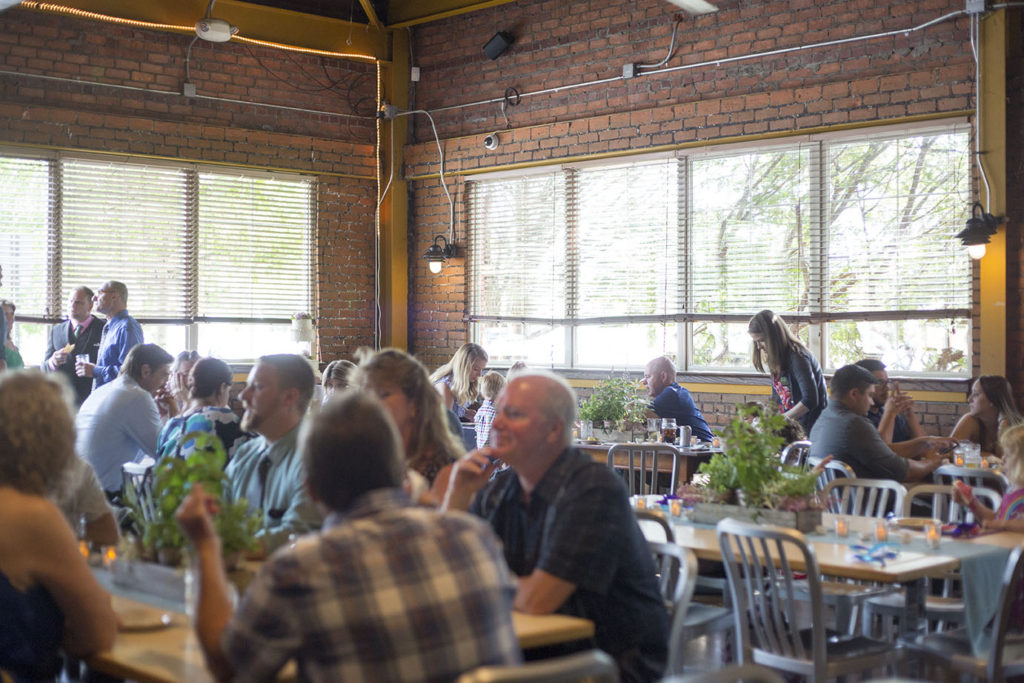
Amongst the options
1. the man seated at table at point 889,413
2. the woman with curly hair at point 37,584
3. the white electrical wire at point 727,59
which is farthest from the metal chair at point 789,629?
the white electrical wire at point 727,59

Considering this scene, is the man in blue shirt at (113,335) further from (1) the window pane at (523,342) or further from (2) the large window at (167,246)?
(1) the window pane at (523,342)

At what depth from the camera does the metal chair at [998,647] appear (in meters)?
3.39

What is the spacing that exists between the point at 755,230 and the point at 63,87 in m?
5.62

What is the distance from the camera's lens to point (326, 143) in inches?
404

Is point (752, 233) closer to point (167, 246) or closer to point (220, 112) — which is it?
point (220, 112)

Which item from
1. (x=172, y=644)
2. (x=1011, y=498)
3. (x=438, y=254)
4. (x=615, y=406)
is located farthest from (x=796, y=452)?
(x=172, y=644)

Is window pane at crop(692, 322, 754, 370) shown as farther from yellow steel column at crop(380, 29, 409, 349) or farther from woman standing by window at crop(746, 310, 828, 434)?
yellow steel column at crop(380, 29, 409, 349)

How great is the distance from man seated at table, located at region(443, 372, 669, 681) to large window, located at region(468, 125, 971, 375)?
212 inches

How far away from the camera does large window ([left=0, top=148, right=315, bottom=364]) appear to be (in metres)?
8.87

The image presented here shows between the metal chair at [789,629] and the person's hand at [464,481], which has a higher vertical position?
the person's hand at [464,481]

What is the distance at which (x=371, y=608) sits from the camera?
1804mm

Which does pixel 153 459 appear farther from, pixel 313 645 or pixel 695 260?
pixel 695 260

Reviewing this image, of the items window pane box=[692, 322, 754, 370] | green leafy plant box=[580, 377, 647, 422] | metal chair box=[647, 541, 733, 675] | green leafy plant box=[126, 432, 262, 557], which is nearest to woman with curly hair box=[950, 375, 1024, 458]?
window pane box=[692, 322, 754, 370]

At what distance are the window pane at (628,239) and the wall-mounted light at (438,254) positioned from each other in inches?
50.0
